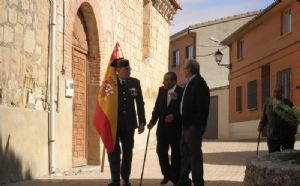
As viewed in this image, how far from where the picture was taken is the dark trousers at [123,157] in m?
8.24

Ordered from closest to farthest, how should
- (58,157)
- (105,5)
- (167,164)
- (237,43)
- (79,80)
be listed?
(167,164)
(58,157)
(79,80)
(105,5)
(237,43)

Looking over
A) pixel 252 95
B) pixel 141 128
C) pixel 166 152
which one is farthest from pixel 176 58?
pixel 141 128

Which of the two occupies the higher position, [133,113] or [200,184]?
[133,113]

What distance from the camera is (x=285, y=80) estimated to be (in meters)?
24.3

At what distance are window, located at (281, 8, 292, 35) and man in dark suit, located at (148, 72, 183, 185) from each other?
631 inches

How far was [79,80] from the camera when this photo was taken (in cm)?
1246

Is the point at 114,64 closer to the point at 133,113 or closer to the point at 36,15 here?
the point at 133,113

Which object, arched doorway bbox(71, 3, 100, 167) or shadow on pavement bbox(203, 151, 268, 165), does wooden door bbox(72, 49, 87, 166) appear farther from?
shadow on pavement bbox(203, 151, 268, 165)

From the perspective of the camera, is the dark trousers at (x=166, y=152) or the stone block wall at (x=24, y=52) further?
the dark trousers at (x=166, y=152)

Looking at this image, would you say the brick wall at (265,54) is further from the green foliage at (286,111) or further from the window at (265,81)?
the green foliage at (286,111)

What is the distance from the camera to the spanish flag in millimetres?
8445

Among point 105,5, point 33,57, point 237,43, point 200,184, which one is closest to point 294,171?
point 200,184

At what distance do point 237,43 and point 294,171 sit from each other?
1133 inches

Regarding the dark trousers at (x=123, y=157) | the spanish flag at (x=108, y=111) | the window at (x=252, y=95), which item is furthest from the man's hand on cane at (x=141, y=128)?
the window at (x=252, y=95)
